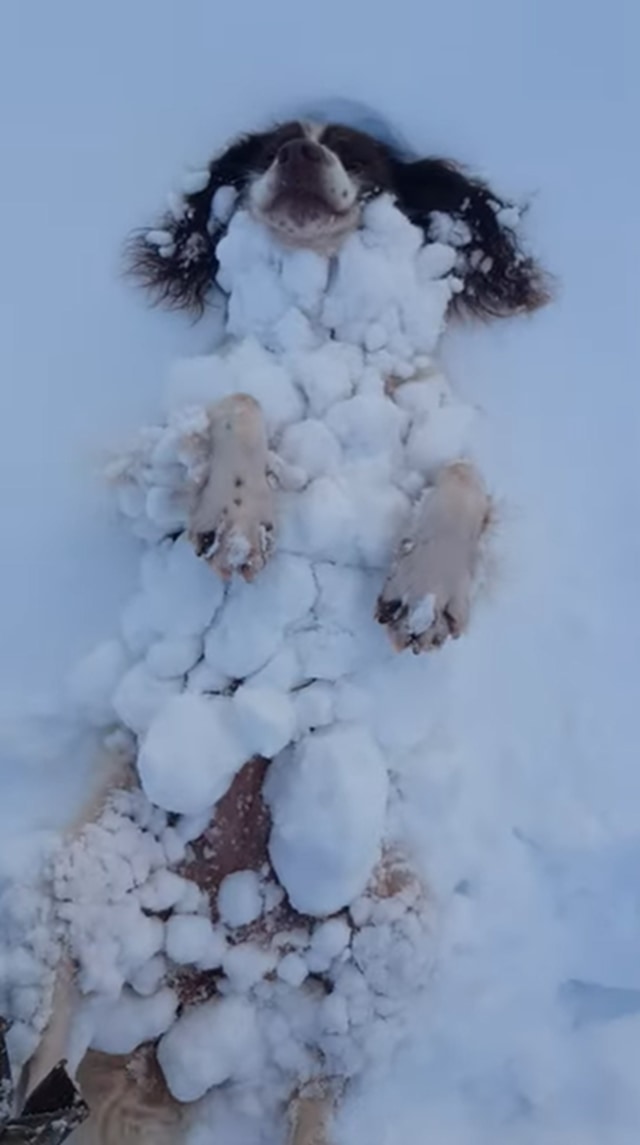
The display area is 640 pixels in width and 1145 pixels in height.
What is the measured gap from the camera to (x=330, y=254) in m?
3.10

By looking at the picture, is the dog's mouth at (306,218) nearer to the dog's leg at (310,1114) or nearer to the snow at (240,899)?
the snow at (240,899)

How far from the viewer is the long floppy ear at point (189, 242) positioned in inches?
130

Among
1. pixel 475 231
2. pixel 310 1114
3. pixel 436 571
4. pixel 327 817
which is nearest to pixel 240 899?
pixel 327 817

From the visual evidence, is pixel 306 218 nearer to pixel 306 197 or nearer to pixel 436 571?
pixel 306 197

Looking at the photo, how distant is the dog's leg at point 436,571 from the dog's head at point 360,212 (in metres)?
0.61

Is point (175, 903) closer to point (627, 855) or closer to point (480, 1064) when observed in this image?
point (480, 1064)

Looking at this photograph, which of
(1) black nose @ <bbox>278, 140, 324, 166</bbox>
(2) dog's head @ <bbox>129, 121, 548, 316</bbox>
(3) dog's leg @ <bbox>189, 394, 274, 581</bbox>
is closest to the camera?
(3) dog's leg @ <bbox>189, 394, 274, 581</bbox>

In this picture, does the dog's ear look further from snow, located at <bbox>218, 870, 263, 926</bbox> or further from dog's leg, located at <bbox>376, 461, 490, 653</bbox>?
snow, located at <bbox>218, 870, 263, 926</bbox>

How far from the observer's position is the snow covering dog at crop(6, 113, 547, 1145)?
2.86 metres

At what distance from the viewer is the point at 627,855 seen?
123 inches

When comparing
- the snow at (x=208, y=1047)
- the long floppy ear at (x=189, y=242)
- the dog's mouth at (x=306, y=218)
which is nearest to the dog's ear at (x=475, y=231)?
the dog's mouth at (x=306, y=218)

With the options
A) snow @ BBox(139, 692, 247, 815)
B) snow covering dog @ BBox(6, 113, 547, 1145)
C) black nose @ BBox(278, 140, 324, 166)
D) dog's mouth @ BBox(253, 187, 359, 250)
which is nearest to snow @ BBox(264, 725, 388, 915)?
snow covering dog @ BBox(6, 113, 547, 1145)

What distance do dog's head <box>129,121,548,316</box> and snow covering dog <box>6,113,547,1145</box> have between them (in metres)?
0.22

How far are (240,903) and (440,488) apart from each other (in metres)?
0.93
